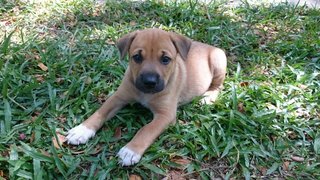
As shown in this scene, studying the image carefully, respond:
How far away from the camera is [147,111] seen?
506cm

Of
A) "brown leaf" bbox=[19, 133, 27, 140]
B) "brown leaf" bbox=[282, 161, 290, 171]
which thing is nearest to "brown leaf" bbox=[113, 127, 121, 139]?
"brown leaf" bbox=[19, 133, 27, 140]

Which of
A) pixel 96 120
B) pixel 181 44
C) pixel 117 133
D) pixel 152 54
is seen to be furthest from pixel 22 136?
pixel 181 44

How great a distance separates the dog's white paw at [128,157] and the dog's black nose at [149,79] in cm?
68

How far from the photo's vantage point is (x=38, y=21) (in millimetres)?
6871

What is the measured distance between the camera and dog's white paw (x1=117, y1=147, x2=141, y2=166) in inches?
163

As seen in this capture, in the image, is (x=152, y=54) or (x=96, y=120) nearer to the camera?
(x=152, y=54)

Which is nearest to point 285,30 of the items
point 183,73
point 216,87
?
point 216,87

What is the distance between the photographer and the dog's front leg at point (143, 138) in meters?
4.16

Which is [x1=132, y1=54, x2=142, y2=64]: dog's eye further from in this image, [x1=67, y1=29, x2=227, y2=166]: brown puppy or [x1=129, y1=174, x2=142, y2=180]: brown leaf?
[x1=129, y1=174, x2=142, y2=180]: brown leaf

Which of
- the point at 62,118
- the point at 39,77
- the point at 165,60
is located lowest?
the point at 62,118

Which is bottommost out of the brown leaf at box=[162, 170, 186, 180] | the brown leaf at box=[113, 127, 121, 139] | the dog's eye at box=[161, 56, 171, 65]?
the brown leaf at box=[162, 170, 186, 180]

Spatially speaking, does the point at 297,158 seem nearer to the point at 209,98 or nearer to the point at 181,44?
the point at 209,98

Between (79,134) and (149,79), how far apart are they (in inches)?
37.8

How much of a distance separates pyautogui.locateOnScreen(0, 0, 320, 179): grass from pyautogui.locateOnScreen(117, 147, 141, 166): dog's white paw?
78mm
